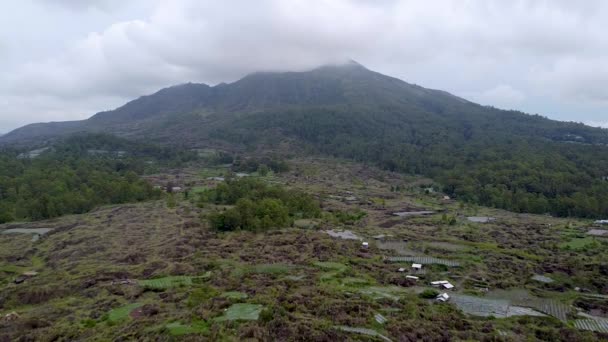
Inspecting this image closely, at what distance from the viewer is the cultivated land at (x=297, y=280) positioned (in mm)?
17938

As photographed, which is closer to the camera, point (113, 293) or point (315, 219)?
point (113, 293)

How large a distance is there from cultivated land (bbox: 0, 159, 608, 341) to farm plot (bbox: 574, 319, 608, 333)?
0.48 feet

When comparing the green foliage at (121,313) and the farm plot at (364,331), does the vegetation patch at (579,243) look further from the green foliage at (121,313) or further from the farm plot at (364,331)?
the green foliage at (121,313)

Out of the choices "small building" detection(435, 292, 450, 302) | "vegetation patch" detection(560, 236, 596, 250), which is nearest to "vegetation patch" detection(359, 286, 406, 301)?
"small building" detection(435, 292, 450, 302)

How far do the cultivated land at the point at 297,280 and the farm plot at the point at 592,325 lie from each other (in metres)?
0.15

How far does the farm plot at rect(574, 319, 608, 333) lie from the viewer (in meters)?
19.1

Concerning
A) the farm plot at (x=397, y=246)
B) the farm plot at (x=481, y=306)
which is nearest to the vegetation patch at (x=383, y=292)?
the farm plot at (x=481, y=306)

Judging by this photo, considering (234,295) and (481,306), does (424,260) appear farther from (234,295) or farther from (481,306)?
(234,295)

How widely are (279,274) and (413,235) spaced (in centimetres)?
2008

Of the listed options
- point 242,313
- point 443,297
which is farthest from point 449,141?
point 242,313

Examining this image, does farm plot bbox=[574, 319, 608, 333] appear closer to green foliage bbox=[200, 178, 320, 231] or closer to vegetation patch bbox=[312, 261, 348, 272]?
vegetation patch bbox=[312, 261, 348, 272]

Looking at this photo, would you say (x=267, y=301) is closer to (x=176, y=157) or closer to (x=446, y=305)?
(x=446, y=305)

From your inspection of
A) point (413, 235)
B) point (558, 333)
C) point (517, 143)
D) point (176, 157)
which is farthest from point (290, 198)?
point (517, 143)

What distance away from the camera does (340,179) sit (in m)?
97.7
